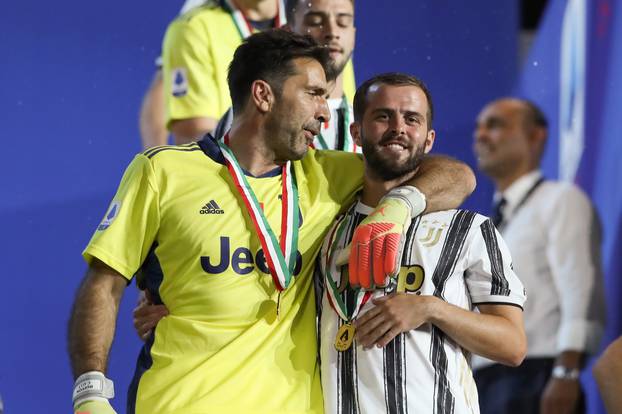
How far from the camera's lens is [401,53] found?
5102 mm

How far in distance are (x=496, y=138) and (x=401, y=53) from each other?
2.41ft

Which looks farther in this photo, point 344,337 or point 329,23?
point 329,23

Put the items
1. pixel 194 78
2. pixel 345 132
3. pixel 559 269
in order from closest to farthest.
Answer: pixel 345 132 → pixel 194 78 → pixel 559 269

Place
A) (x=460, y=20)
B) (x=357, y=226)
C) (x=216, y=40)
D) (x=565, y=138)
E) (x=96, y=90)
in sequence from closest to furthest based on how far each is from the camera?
(x=357, y=226)
(x=216, y=40)
(x=96, y=90)
(x=460, y=20)
(x=565, y=138)

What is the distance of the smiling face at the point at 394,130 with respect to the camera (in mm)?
2740

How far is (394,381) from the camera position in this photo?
2.55 m

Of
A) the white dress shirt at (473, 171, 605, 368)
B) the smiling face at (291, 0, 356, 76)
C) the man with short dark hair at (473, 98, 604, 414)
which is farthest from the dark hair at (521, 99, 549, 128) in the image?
the smiling face at (291, 0, 356, 76)

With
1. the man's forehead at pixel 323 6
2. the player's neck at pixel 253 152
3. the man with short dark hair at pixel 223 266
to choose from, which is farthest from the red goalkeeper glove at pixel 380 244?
the man's forehead at pixel 323 6

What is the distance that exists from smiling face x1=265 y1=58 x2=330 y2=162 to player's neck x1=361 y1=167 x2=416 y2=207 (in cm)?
17

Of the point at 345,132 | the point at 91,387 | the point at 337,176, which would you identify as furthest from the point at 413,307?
the point at 345,132

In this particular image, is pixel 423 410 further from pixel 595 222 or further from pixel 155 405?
pixel 595 222

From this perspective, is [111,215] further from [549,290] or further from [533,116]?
[533,116]

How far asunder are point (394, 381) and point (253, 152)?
26.5 inches

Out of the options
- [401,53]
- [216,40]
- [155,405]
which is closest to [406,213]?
[155,405]
